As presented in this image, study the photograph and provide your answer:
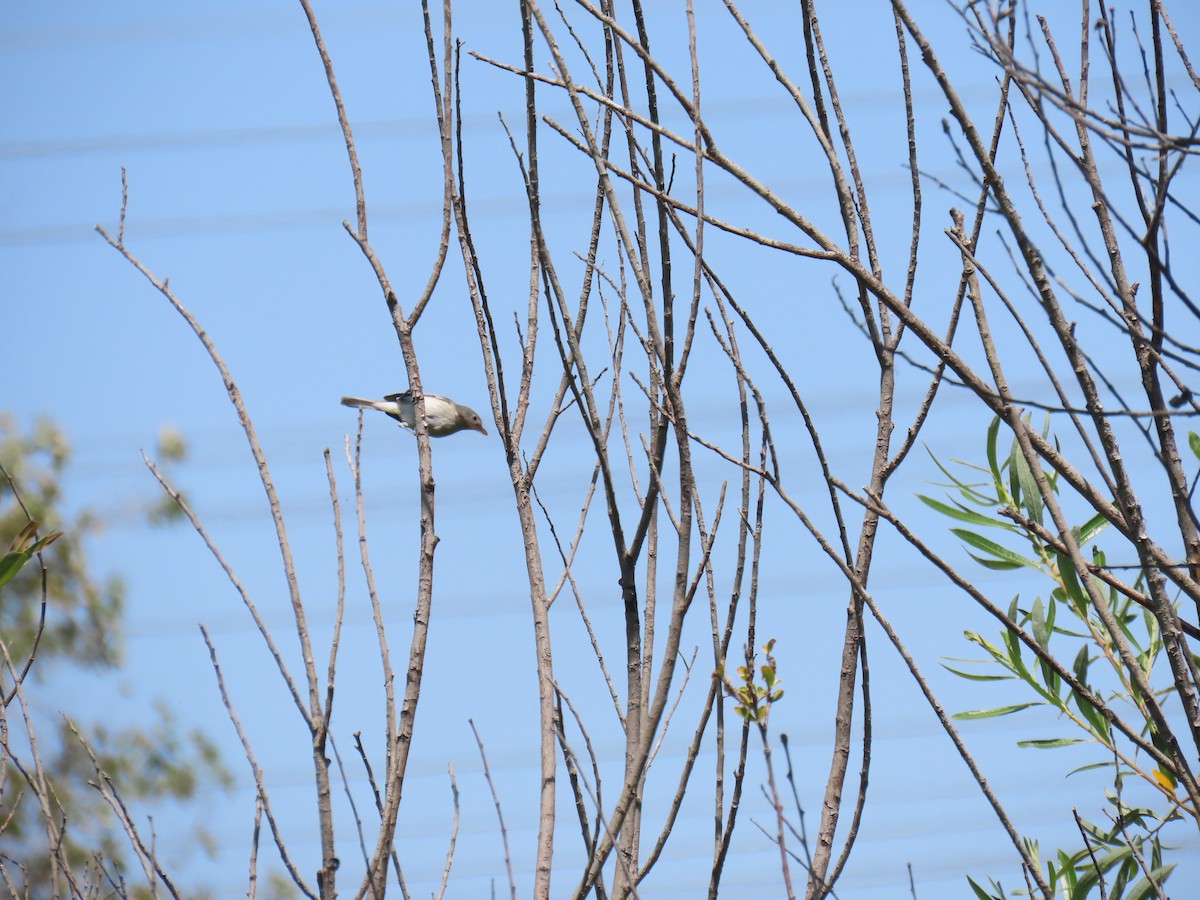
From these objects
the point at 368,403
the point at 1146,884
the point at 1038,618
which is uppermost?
the point at 368,403

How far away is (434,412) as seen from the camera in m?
8.74

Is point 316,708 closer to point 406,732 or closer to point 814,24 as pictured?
point 406,732

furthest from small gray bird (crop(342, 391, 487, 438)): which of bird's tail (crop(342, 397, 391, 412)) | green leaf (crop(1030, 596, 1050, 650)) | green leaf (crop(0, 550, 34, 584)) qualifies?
green leaf (crop(1030, 596, 1050, 650))

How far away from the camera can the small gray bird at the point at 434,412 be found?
786 centimetres

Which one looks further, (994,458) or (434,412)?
(434,412)

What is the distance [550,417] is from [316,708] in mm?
714

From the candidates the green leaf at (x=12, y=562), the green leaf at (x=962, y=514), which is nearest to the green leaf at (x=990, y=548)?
the green leaf at (x=962, y=514)

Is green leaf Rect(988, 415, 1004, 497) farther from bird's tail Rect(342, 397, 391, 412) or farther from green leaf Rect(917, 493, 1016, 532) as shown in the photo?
bird's tail Rect(342, 397, 391, 412)

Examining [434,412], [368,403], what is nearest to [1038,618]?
[368,403]

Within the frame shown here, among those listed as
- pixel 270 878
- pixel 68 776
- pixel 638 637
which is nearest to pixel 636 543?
pixel 638 637

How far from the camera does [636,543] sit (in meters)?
1.91

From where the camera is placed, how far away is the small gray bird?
7855 mm

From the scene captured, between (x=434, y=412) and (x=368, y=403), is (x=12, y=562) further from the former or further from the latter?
(x=434, y=412)

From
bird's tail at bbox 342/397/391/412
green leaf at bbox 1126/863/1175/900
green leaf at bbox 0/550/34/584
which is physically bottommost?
green leaf at bbox 1126/863/1175/900
